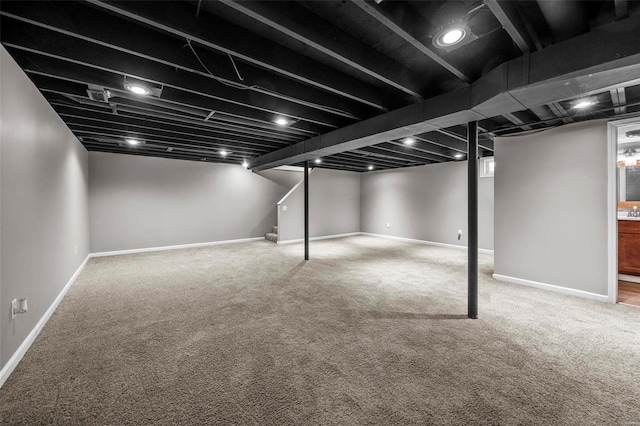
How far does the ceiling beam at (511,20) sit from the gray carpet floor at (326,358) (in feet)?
7.61

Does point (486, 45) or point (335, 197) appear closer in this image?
point (486, 45)

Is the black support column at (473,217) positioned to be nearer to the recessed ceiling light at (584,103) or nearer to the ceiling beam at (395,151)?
the recessed ceiling light at (584,103)

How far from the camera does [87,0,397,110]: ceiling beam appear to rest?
64.5 inches

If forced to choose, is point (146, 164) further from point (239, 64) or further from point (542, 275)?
point (542, 275)

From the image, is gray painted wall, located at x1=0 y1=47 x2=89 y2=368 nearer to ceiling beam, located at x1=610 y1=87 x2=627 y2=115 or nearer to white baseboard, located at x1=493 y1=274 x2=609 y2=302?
ceiling beam, located at x1=610 y1=87 x2=627 y2=115

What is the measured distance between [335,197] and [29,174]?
7.07 m

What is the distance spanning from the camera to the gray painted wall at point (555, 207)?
3.32 meters

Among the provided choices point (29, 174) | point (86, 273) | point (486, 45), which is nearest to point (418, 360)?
point (486, 45)

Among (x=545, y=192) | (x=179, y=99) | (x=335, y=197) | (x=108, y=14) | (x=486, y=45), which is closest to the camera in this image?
(x=108, y=14)

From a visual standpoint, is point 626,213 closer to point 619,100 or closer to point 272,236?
point 619,100

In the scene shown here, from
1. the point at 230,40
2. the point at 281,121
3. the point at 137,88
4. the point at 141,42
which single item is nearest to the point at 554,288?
the point at 281,121

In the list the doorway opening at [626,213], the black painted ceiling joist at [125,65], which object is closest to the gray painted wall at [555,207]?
the doorway opening at [626,213]

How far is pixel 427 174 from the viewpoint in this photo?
7.54 metres

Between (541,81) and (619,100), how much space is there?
1.72m
